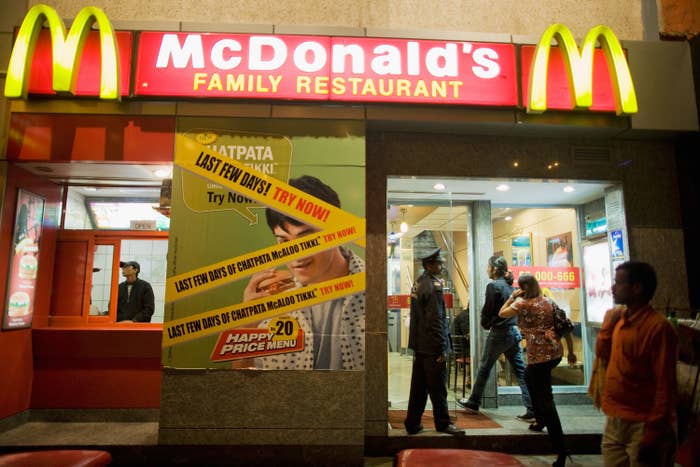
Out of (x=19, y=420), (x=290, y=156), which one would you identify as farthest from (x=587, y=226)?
(x=19, y=420)

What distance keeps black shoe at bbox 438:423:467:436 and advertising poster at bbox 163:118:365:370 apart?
4.11 feet

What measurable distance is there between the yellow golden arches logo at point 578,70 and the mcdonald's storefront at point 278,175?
0.07ft

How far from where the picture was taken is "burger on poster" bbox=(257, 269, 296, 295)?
191 inches

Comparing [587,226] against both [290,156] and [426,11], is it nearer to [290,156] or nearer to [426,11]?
[426,11]

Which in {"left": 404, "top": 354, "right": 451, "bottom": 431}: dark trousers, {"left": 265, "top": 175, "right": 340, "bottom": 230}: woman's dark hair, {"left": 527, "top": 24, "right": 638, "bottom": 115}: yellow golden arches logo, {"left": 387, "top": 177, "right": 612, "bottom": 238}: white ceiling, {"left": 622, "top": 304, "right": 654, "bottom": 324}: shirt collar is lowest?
{"left": 404, "top": 354, "right": 451, "bottom": 431}: dark trousers

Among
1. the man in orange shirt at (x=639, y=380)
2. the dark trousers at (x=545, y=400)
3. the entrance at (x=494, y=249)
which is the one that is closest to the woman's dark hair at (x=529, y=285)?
the dark trousers at (x=545, y=400)

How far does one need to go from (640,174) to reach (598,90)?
1288 millimetres

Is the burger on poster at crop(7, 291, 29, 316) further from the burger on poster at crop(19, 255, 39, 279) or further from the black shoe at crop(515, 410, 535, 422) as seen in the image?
the black shoe at crop(515, 410, 535, 422)

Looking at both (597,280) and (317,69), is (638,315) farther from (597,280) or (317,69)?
(597,280)

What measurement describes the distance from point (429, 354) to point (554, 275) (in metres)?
2.89

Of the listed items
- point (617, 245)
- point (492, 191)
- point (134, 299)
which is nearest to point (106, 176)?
point (134, 299)

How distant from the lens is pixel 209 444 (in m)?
4.69

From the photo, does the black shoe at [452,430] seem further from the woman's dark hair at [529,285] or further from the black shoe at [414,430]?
the woman's dark hair at [529,285]

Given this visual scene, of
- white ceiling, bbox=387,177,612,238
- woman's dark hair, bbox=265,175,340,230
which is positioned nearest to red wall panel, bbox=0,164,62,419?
woman's dark hair, bbox=265,175,340,230
